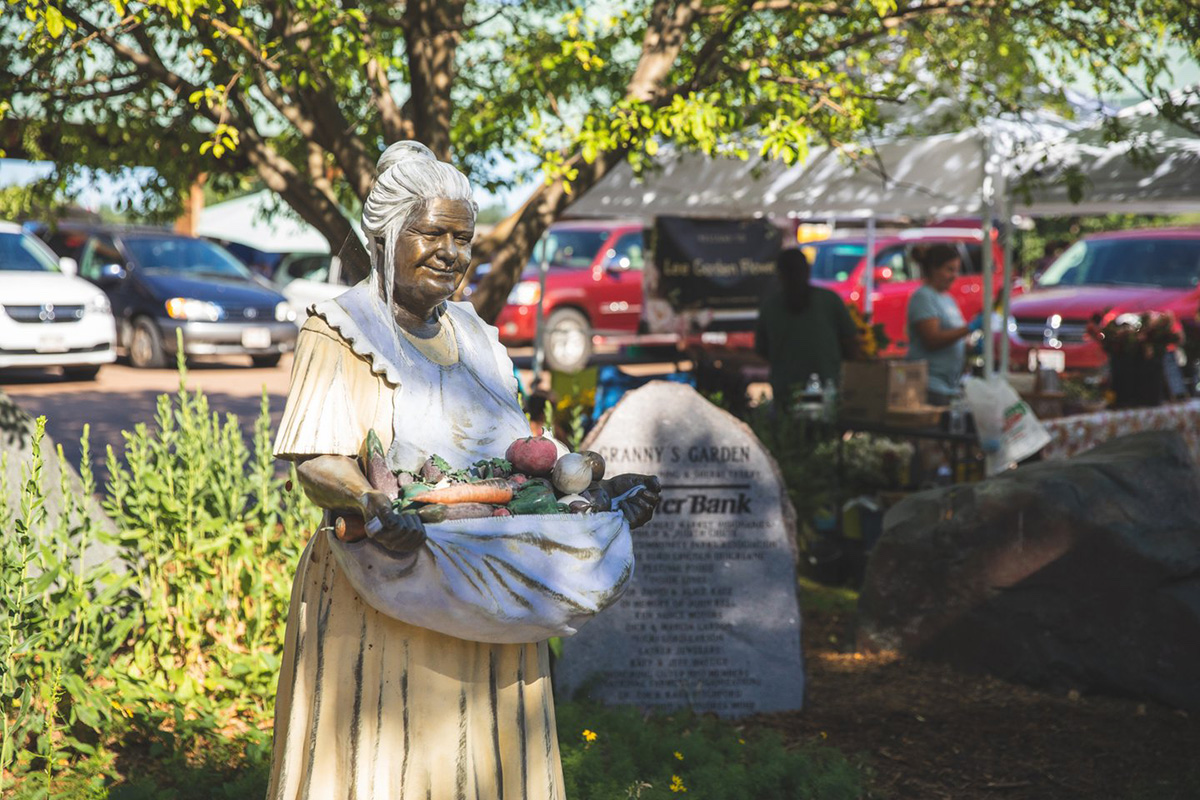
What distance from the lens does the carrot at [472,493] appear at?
7.54 ft

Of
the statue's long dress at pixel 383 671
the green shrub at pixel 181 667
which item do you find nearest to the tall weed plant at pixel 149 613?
the green shrub at pixel 181 667

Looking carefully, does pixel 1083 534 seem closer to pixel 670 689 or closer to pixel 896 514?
pixel 896 514

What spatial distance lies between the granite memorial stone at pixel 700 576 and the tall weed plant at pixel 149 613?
1.29 metres

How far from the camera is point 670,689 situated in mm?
5086

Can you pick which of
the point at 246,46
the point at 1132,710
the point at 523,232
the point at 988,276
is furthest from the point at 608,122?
the point at 988,276

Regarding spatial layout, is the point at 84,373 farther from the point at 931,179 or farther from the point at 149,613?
the point at 149,613

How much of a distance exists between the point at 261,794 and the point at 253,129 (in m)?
3.63

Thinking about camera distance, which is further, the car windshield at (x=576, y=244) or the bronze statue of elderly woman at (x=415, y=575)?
the car windshield at (x=576, y=244)

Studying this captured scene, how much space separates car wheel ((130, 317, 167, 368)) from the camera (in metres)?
16.4

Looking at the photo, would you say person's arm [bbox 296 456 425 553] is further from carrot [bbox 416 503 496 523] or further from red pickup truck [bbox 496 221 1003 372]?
red pickup truck [bbox 496 221 1003 372]

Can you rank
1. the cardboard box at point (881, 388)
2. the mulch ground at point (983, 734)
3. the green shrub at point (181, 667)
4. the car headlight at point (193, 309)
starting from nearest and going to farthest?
the green shrub at point (181, 667) < the mulch ground at point (983, 734) < the cardboard box at point (881, 388) < the car headlight at point (193, 309)

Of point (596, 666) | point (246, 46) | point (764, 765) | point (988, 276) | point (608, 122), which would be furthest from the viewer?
point (988, 276)

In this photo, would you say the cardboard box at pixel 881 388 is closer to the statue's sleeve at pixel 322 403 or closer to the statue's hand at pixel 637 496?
the statue's hand at pixel 637 496

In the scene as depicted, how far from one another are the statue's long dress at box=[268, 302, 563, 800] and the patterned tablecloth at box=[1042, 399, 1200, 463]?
5.53m
